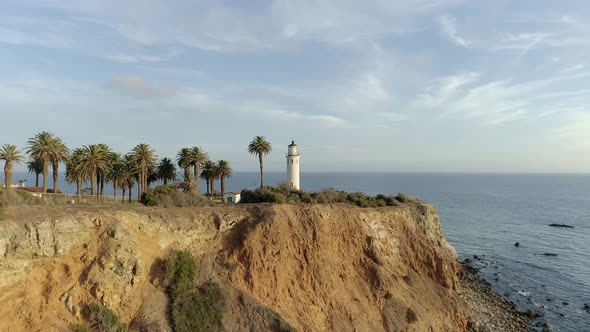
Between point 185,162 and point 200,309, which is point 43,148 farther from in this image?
point 200,309

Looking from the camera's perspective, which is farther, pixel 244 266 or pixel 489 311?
pixel 489 311

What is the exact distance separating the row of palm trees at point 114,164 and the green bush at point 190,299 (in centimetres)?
1444

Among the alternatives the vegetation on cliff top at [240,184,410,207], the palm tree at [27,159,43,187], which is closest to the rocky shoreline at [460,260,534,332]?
the vegetation on cliff top at [240,184,410,207]

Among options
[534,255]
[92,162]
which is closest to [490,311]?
[534,255]

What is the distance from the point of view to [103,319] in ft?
51.6

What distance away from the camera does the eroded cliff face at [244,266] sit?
15.8 meters

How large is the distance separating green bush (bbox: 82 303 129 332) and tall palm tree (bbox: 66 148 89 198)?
2313 cm

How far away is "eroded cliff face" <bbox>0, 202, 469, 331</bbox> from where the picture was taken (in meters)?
15.8

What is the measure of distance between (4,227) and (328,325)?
17494 mm

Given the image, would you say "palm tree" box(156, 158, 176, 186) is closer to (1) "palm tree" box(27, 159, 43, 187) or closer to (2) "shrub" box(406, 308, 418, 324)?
(1) "palm tree" box(27, 159, 43, 187)

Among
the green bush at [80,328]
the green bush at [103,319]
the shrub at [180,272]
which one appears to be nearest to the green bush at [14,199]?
the green bush at [103,319]

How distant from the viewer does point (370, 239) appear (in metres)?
26.3

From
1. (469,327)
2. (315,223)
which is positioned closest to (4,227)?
(315,223)

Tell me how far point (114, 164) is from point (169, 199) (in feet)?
66.2
